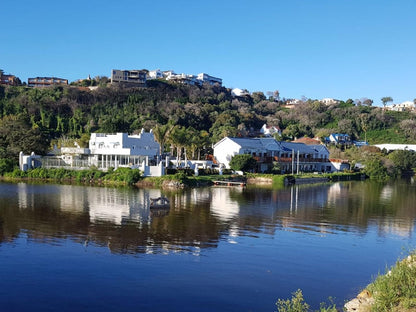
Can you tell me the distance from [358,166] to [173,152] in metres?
37.9

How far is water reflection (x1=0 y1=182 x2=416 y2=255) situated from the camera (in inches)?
933

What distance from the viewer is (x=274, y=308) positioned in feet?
46.5

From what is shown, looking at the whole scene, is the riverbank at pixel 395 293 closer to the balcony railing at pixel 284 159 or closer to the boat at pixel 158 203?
the boat at pixel 158 203

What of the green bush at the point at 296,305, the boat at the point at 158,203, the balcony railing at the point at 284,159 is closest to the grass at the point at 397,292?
the green bush at the point at 296,305

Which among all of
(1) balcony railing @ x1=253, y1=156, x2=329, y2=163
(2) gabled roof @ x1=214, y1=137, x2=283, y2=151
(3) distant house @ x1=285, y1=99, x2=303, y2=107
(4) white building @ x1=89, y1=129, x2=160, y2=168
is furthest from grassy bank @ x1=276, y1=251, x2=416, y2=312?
(3) distant house @ x1=285, y1=99, x2=303, y2=107

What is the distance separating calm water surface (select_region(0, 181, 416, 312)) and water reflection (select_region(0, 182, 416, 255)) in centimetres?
10

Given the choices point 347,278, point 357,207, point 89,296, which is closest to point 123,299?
point 89,296

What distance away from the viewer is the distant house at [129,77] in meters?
133

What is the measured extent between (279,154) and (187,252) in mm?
58201

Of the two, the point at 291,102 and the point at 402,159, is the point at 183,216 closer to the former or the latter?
the point at 402,159

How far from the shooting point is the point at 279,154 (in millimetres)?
76750

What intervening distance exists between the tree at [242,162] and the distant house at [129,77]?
75.1 m

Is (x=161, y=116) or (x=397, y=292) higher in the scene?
(x=161, y=116)

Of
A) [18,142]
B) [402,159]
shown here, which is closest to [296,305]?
[18,142]
